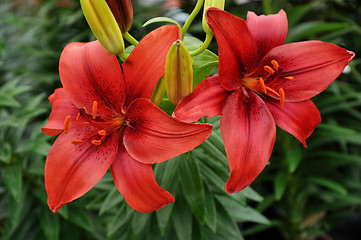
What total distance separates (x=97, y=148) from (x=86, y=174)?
0.14 feet

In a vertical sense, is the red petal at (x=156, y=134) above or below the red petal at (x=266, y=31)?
below

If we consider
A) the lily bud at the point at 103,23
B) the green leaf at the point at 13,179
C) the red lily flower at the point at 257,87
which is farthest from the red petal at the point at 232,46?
the green leaf at the point at 13,179

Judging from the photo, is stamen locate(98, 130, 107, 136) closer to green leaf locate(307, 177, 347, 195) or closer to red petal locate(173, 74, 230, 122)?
red petal locate(173, 74, 230, 122)

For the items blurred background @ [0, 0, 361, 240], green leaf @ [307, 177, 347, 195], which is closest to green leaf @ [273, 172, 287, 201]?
blurred background @ [0, 0, 361, 240]

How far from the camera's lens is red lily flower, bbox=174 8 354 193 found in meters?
0.44

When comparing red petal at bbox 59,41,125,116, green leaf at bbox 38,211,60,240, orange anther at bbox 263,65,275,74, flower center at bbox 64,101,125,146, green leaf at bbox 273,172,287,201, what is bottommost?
green leaf at bbox 273,172,287,201

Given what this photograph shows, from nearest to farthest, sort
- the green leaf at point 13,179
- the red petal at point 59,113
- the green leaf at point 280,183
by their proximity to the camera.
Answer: the red petal at point 59,113, the green leaf at point 13,179, the green leaf at point 280,183

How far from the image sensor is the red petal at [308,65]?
1.59 ft

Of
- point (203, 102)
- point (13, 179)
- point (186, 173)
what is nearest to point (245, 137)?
point (203, 102)

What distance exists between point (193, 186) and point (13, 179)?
1.64ft

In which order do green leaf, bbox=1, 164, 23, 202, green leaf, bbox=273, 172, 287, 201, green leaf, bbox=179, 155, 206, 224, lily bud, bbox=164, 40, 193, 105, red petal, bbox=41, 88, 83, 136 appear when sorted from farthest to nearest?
green leaf, bbox=273, 172, 287, 201 → green leaf, bbox=1, 164, 23, 202 → green leaf, bbox=179, 155, 206, 224 → red petal, bbox=41, 88, 83, 136 → lily bud, bbox=164, 40, 193, 105

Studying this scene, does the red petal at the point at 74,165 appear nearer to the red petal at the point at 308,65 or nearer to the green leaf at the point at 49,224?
the red petal at the point at 308,65

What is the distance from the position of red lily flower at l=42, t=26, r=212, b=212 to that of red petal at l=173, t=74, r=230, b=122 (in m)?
0.01

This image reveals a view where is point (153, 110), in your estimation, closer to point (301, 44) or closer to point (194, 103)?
point (194, 103)
